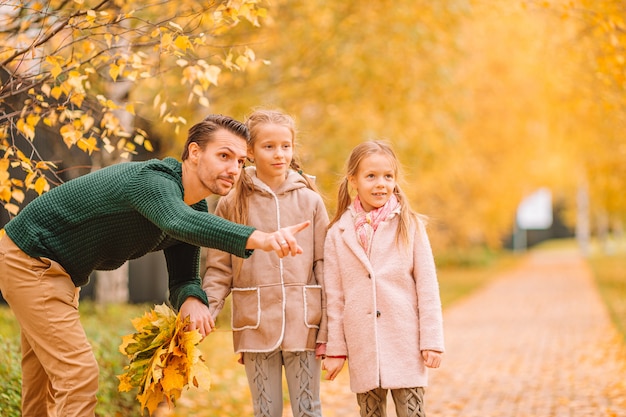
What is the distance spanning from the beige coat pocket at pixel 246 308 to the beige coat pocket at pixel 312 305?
0.23m

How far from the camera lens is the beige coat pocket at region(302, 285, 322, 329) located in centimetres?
400

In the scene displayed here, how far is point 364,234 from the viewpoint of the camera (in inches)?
160

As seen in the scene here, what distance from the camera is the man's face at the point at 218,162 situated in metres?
3.68

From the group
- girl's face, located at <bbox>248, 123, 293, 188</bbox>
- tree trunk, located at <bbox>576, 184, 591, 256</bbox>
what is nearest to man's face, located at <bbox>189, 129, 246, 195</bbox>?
girl's face, located at <bbox>248, 123, 293, 188</bbox>

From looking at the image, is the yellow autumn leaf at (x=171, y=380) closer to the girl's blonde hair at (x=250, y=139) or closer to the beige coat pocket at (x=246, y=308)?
the beige coat pocket at (x=246, y=308)

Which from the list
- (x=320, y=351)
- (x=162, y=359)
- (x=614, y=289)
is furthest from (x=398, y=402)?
(x=614, y=289)

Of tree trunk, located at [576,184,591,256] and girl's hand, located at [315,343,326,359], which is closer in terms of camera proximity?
girl's hand, located at [315,343,326,359]

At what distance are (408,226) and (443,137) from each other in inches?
387

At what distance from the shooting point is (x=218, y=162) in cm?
369

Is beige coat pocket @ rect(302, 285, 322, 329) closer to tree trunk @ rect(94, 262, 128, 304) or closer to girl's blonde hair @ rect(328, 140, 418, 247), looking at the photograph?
girl's blonde hair @ rect(328, 140, 418, 247)

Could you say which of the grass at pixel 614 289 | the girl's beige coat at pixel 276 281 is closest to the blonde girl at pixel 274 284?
the girl's beige coat at pixel 276 281

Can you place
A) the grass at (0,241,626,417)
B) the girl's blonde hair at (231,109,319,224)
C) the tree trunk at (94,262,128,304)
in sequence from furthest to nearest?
the tree trunk at (94,262,128,304) < the grass at (0,241,626,417) < the girl's blonde hair at (231,109,319,224)

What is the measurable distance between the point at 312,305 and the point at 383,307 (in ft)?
1.16

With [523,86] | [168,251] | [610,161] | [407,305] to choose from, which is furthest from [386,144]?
[523,86]
